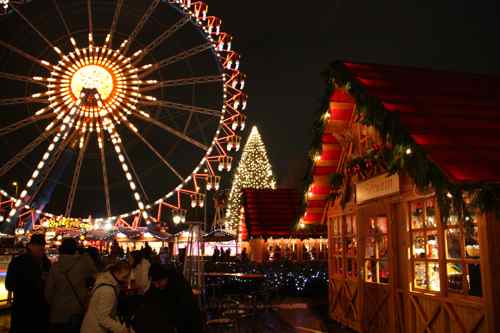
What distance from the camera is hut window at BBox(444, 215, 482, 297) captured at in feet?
20.0

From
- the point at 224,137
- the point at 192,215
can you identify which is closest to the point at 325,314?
the point at 192,215

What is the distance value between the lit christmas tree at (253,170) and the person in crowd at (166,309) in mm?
35598

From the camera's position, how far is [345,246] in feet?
33.7

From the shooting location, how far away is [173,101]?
2369cm

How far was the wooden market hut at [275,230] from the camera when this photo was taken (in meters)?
19.8

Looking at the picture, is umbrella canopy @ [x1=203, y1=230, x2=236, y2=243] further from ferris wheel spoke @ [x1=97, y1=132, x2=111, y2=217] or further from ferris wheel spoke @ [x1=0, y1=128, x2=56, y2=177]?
ferris wheel spoke @ [x1=0, y1=128, x2=56, y2=177]

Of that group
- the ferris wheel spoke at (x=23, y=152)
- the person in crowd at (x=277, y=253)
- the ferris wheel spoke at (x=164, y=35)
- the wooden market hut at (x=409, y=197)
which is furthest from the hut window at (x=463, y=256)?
the ferris wheel spoke at (x=164, y=35)

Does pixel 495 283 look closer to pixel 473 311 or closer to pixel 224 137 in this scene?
pixel 473 311

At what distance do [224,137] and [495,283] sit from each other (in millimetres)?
17140

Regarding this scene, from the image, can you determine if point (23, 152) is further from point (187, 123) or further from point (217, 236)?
point (217, 236)

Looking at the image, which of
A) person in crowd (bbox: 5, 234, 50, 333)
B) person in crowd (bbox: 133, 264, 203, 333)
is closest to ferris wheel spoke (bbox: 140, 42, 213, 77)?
person in crowd (bbox: 5, 234, 50, 333)

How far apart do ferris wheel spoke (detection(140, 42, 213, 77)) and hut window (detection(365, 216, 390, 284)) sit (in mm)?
16277

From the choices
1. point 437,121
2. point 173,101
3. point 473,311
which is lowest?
point 473,311

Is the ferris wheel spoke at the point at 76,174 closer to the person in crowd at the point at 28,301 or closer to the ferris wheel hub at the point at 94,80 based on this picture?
the ferris wheel hub at the point at 94,80
